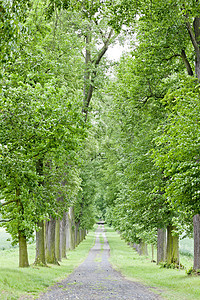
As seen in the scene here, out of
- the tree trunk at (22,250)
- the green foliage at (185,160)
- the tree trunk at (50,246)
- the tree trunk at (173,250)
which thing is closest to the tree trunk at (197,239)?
the green foliage at (185,160)

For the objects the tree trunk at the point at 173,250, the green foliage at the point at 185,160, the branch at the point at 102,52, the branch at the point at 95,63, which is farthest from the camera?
the tree trunk at the point at 173,250

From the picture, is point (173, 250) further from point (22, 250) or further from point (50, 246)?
point (22, 250)

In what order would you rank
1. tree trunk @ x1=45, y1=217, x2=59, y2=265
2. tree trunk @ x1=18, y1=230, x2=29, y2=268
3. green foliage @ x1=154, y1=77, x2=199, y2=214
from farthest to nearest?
tree trunk @ x1=45, y1=217, x2=59, y2=265 → tree trunk @ x1=18, y1=230, x2=29, y2=268 → green foliage @ x1=154, y1=77, x2=199, y2=214

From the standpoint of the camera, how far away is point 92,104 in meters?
23.2

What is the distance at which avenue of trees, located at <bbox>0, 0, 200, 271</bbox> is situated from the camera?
10.5 meters

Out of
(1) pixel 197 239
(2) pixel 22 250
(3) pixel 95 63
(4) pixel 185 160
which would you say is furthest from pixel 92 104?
(4) pixel 185 160

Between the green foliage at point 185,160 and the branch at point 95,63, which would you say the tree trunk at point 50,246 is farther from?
the green foliage at point 185,160

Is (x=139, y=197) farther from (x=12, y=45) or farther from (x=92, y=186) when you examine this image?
(x=92, y=186)

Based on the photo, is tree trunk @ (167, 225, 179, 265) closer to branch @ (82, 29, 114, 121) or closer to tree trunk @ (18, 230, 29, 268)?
tree trunk @ (18, 230, 29, 268)

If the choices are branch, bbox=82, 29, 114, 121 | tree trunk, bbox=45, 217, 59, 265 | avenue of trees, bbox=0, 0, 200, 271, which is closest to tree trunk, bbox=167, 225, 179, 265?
avenue of trees, bbox=0, 0, 200, 271

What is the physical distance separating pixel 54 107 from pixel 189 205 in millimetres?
5706

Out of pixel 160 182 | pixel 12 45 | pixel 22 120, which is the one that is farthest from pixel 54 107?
pixel 160 182

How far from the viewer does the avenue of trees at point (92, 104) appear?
10.5 metres

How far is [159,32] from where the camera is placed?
14.8 metres
